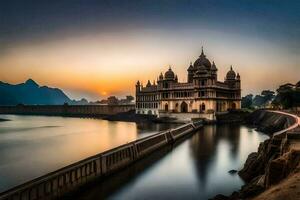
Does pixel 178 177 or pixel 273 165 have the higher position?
pixel 273 165

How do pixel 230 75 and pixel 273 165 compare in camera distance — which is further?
pixel 230 75

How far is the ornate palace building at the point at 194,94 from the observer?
96000 millimetres

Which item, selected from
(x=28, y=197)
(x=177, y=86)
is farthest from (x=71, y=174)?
(x=177, y=86)

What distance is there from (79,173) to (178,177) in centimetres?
1026

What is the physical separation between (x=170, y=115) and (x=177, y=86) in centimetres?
A: 1156

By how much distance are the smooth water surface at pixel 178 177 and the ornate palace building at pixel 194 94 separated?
50.2 meters

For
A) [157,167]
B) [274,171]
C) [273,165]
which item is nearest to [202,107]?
[157,167]

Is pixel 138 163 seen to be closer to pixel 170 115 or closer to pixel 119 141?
pixel 119 141

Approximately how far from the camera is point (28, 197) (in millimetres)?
19453

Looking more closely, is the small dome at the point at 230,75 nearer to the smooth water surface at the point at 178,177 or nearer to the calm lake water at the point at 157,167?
the calm lake water at the point at 157,167

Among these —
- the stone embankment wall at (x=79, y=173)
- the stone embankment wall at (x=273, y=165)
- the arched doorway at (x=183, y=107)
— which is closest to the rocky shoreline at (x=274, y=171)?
the stone embankment wall at (x=273, y=165)

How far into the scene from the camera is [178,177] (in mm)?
31016

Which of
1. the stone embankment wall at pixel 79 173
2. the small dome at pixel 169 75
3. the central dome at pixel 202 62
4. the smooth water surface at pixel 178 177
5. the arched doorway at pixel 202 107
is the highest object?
the central dome at pixel 202 62

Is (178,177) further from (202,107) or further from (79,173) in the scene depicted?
(202,107)
